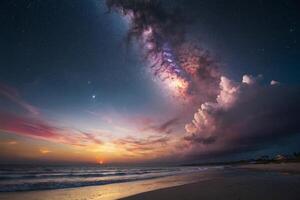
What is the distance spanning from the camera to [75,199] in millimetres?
12914

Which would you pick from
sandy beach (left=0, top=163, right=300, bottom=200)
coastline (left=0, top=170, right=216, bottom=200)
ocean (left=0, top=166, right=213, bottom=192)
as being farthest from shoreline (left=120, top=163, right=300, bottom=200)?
ocean (left=0, top=166, right=213, bottom=192)

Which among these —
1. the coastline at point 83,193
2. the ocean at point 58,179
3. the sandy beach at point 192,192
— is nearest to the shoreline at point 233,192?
the sandy beach at point 192,192

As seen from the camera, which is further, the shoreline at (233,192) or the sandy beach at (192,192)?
the sandy beach at (192,192)

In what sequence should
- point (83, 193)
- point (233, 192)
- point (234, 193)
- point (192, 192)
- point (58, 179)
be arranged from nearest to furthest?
1. point (234, 193)
2. point (233, 192)
3. point (192, 192)
4. point (83, 193)
5. point (58, 179)

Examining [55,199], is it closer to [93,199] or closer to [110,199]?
[93,199]

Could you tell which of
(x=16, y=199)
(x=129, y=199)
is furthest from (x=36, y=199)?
(x=129, y=199)

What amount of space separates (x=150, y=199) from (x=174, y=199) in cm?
139

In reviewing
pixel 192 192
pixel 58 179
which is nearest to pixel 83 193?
pixel 192 192

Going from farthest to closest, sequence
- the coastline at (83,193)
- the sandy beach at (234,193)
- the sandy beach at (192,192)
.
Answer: the coastline at (83,193) → the sandy beach at (192,192) → the sandy beach at (234,193)

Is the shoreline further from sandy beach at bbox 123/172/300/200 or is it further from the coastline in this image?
the coastline

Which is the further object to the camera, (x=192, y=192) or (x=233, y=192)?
(x=192, y=192)

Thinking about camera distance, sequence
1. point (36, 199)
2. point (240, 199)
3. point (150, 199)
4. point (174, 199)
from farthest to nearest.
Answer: point (36, 199) < point (150, 199) < point (174, 199) < point (240, 199)

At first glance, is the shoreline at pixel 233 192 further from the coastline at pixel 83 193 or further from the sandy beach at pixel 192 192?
the coastline at pixel 83 193

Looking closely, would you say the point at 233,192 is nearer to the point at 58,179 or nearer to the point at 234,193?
the point at 234,193
